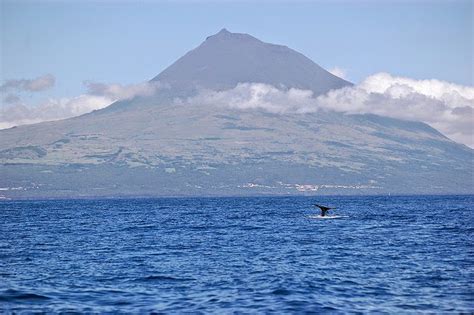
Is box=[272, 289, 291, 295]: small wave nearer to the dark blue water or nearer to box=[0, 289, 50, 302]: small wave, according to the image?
the dark blue water

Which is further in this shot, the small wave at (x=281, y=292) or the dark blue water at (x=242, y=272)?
the small wave at (x=281, y=292)

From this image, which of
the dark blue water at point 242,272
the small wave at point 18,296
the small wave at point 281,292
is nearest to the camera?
the dark blue water at point 242,272

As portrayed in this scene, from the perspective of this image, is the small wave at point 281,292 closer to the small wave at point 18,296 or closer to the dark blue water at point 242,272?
the dark blue water at point 242,272

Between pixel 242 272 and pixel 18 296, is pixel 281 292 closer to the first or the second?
pixel 242 272

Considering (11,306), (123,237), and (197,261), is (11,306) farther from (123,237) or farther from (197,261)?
(123,237)

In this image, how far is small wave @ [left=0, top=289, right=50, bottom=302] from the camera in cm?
3841

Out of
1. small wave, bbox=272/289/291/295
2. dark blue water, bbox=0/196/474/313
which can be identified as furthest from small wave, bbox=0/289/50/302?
small wave, bbox=272/289/291/295

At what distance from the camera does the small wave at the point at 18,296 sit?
38.4 metres

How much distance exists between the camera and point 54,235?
80250 mm

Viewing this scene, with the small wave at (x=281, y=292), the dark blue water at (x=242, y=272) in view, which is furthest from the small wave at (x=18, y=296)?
the small wave at (x=281, y=292)

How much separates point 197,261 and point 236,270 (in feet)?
19.6

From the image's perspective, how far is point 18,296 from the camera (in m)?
39.2

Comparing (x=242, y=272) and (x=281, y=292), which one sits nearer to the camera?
(x=281, y=292)

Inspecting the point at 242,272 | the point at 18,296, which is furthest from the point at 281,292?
the point at 18,296
